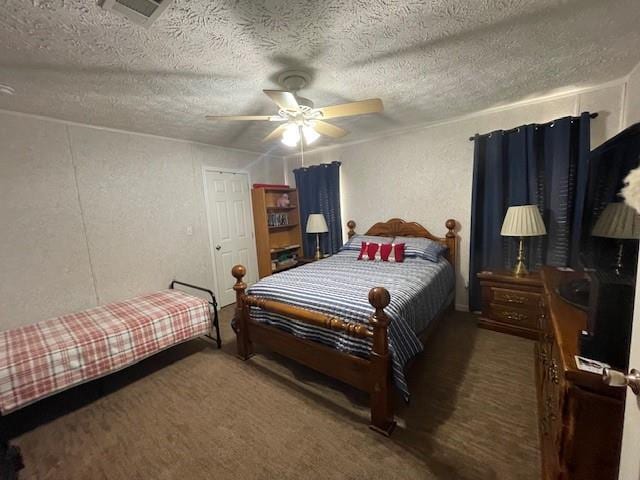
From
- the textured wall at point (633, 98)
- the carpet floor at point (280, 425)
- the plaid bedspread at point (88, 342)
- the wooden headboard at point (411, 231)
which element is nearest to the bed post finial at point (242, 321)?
the carpet floor at point (280, 425)

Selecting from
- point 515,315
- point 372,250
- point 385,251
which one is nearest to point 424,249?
point 385,251

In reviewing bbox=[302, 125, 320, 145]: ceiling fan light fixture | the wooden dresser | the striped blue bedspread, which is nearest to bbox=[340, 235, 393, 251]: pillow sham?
the striped blue bedspread

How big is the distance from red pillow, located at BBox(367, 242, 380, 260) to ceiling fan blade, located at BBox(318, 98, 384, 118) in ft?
5.82

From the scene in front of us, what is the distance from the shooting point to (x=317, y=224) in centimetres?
413

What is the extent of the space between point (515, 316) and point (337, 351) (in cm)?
198

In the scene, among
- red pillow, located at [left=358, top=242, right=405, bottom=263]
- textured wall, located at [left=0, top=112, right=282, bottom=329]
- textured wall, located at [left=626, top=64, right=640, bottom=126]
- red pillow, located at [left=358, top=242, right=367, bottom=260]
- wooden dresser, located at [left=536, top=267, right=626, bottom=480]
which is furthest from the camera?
red pillow, located at [left=358, top=242, right=367, bottom=260]

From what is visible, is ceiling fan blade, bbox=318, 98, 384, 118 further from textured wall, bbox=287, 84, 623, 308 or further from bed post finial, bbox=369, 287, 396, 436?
textured wall, bbox=287, 84, 623, 308

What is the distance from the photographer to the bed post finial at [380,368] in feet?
5.02

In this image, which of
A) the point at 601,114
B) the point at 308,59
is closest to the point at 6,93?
the point at 308,59

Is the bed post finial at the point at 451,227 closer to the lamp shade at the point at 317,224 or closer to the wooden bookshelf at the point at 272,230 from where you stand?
the lamp shade at the point at 317,224

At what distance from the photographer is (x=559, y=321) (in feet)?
4.06

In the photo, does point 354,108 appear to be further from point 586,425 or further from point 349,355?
point 586,425

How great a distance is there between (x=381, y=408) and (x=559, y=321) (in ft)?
3.47

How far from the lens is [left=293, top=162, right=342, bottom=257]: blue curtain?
4.12 metres
